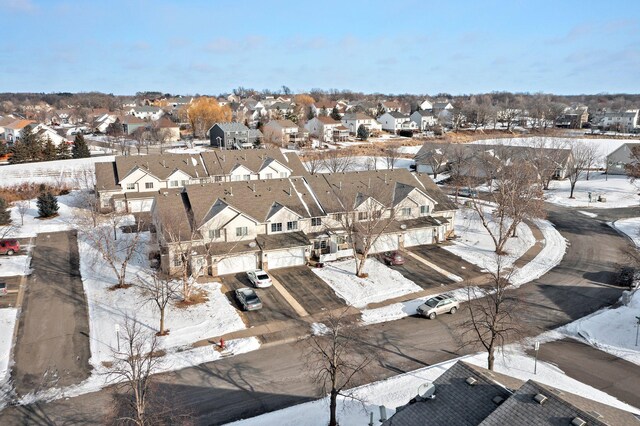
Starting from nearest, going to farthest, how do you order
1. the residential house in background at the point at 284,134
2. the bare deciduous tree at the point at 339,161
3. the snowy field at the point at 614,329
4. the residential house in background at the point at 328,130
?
1. the snowy field at the point at 614,329
2. the bare deciduous tree at the point at 339,161
3. the residential house in background at the point at 284,134
4. the residential house in background at the point at 328,130

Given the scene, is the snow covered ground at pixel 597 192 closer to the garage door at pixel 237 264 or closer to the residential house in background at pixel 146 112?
the garage door at pixel 237 264

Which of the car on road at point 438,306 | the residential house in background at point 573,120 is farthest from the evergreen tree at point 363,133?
the car on road at point 438,306

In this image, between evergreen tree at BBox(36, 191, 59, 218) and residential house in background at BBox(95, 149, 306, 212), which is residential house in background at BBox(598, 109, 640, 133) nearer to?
residential house in background at BBox(95, 149, 306, 212)

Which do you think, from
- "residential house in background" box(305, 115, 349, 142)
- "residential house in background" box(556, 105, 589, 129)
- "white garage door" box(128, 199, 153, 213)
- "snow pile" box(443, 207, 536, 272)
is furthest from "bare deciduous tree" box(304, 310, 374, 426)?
"residential house in background" box(556, 105, 589, 129)

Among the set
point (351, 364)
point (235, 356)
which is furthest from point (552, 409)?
point (235, 356)

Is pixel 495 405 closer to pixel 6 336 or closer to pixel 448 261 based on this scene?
pixel 448 261

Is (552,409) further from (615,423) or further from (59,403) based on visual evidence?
(59,403)
